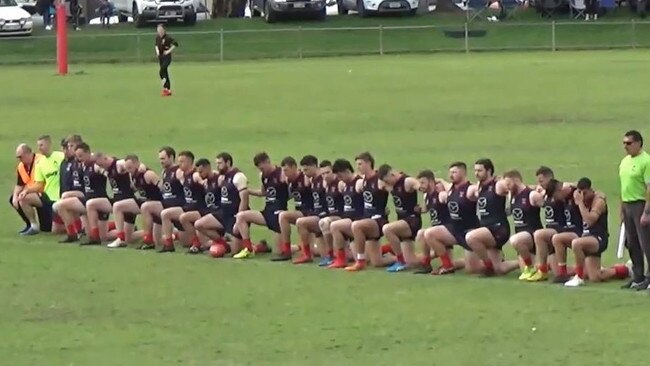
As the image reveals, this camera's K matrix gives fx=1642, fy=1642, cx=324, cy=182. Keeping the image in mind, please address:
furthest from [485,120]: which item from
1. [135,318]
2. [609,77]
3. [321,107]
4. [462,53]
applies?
[462,53]

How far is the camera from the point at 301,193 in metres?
18.7

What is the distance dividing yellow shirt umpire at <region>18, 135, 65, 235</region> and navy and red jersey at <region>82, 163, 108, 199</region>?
2.66 feet

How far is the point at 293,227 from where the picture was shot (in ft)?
66.8

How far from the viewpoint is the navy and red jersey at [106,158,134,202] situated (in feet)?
67.0

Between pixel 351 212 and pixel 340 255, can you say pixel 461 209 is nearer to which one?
pixel 351 212

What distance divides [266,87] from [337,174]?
2165 cm

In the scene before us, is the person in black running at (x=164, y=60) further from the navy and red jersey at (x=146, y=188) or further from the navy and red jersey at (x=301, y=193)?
the navy and red jersey at (x=301, y=193)

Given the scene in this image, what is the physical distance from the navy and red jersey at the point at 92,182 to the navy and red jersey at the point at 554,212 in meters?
6.58

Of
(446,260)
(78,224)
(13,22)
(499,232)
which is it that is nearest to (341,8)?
(13,22)

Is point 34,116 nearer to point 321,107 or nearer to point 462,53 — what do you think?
point 321,107

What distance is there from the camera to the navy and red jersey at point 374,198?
58.5ft

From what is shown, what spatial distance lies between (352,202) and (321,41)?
35.8 meters

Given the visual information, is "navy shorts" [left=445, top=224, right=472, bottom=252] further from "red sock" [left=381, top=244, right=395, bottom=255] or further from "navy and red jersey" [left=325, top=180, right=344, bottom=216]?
"navy and red jersey" [left=325, top=180, right=344, bottom=216]

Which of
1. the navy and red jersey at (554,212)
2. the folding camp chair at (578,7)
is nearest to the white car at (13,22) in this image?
the folding camp chair at (578,7)
